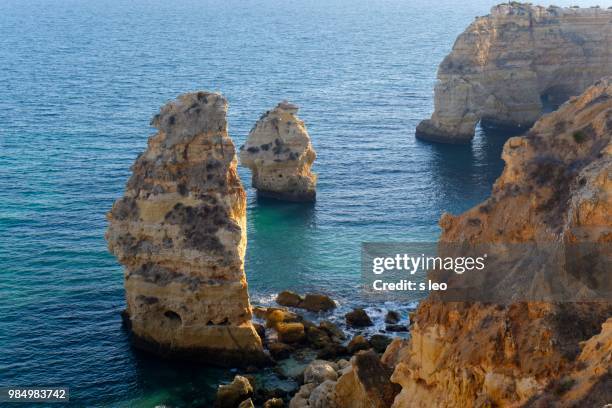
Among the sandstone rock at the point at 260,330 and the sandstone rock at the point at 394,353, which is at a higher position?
the sandstone rock at the point at 394,353

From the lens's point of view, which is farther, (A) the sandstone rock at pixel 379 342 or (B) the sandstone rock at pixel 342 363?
(A) the sandstone rock at pixel 379 342

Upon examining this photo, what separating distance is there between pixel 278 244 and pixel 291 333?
64.4ft

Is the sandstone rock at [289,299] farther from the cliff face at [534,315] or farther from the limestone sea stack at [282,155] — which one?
the limestone sea stack at [282,155]

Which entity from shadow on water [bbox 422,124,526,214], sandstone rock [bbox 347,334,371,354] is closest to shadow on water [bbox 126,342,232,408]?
sandstone rock [bbox 347,334,371,354]

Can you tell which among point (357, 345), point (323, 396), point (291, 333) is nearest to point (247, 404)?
point (323, 396)

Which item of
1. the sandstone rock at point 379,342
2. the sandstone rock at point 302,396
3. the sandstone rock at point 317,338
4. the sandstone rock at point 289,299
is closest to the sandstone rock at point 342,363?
the sandstone rock at point 302,396

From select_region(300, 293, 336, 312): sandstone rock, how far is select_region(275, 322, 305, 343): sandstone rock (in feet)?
15.8

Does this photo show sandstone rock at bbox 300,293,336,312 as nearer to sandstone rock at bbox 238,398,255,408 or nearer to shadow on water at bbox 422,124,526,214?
sandstone rock at bbox 238,398,255,408

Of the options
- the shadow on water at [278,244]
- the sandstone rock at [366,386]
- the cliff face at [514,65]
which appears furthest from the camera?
the cliff face at [514,65]

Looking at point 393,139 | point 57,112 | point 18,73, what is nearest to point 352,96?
point 393,139

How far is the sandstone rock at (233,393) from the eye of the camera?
4606 cm

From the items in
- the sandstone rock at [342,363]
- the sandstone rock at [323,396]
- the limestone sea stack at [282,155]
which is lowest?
the sandstone rock at [342,363]

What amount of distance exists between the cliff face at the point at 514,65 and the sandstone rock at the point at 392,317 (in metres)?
46.9

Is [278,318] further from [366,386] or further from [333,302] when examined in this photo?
[366,386]
